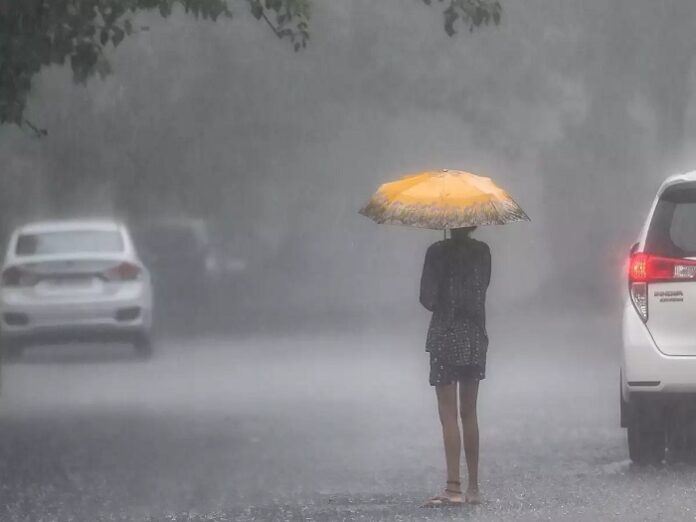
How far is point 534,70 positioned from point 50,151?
1032 cm

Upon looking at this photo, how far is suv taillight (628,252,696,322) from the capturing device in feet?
37.9

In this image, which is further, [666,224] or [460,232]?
[666,224]

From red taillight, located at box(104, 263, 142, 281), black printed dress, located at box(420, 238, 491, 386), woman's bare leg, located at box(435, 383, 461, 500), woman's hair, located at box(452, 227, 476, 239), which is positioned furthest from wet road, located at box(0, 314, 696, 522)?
woman's hair, located at box(452, 227, 476, 239)

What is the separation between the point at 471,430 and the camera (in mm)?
10789

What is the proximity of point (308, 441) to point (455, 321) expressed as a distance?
3410 millimetres

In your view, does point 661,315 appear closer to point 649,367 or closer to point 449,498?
point 649,367

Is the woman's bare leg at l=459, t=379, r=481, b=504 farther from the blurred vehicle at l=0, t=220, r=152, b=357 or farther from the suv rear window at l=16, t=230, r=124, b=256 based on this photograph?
the suv rear window at l=16, t=230, r=124, b=256

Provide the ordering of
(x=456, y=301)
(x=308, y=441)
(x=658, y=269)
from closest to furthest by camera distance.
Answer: (x=456, y=301) < (x=658, y=269) < (x=308, y=441)

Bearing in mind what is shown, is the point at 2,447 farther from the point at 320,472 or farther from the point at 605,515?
the point at 605,515

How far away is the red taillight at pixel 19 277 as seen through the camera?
22.1 m

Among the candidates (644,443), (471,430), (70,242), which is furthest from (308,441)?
(70,242)

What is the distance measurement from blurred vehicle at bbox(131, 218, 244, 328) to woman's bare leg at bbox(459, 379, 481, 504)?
20250mm

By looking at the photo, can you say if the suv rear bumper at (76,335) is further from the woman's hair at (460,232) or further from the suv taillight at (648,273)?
the woman's hair at (460,232)

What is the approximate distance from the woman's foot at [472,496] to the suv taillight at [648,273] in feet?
5.24
